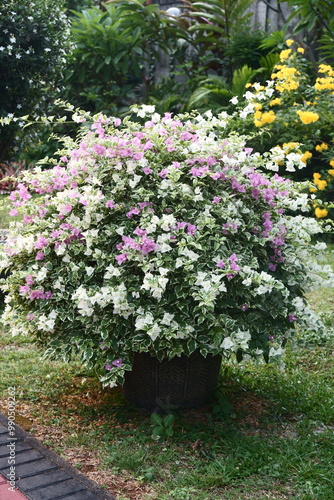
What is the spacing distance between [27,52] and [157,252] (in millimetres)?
4100

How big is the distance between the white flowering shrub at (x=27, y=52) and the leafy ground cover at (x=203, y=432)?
11.0ft

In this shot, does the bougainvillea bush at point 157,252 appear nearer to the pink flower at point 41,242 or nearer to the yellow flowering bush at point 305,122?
the pink flower at point 41,242

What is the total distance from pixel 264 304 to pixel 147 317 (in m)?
0.62

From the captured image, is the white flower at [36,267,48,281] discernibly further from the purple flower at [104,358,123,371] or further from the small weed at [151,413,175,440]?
the small weed at [151,413,175,440]

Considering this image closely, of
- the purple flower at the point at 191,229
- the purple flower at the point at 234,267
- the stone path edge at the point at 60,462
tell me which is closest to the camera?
the stone path edge at the point at 60,462

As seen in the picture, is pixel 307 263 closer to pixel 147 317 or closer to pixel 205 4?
pixel 147 317

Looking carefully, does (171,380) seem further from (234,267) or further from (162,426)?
(234,267)

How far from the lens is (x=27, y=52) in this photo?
6219 millimetres

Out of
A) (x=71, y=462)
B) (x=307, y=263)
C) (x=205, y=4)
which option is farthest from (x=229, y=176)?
(x=205, y=4)

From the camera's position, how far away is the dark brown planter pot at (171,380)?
3.11 metres

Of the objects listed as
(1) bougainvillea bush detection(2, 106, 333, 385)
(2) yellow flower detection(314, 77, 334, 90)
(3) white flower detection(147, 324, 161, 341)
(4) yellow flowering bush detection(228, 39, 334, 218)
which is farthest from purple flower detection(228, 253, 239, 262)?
(2) yellow flower detection(314, 77, 334, 90)

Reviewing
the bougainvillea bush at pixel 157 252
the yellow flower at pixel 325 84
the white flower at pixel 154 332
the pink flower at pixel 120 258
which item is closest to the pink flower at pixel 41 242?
the bougainvillea bush at pixel 157 252

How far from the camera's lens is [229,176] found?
315 centimetres

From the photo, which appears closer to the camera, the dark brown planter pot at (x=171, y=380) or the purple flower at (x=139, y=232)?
the purple flower at (x=139, y=232)
